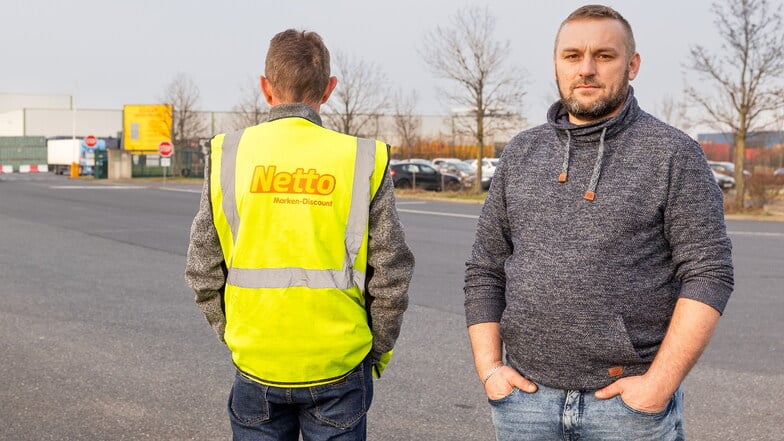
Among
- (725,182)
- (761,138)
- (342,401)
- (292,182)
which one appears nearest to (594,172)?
(292,182)

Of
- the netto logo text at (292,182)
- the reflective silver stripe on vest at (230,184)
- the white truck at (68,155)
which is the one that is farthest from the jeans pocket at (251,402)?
the white truck at (68,155)

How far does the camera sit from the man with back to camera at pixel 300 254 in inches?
112

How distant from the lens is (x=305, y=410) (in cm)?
297

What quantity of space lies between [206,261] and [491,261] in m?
0.89

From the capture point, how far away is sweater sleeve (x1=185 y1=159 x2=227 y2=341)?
9.77 ft

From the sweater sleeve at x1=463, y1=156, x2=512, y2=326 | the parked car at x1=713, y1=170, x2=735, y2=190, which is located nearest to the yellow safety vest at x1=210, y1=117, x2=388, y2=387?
Answer: the sweater sleeve at x1=463, y1=156, x2=512, y2=326

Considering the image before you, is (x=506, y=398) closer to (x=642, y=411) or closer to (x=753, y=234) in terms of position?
(x=642, y=411)

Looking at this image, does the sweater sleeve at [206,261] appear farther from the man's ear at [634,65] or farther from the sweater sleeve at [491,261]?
the man's ear at [634,65]

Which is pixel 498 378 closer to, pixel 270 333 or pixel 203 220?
pixel 270 333

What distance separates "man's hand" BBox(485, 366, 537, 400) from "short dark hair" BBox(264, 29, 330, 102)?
101 cm

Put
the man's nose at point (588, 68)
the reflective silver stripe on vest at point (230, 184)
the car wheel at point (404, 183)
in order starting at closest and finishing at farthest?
the man's nose at point (588, 68) < the reflective silver stripe on vest at point (230, 184) < the car wheel at point (404, 183)

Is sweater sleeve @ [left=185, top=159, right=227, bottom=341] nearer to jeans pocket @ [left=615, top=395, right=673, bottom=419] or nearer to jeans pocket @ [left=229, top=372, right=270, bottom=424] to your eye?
jeans pocket @ [left=229, top=372, right=270, bottom=424]

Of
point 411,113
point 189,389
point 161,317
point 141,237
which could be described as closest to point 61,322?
point 161,317

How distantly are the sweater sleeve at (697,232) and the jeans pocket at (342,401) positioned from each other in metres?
1.03
